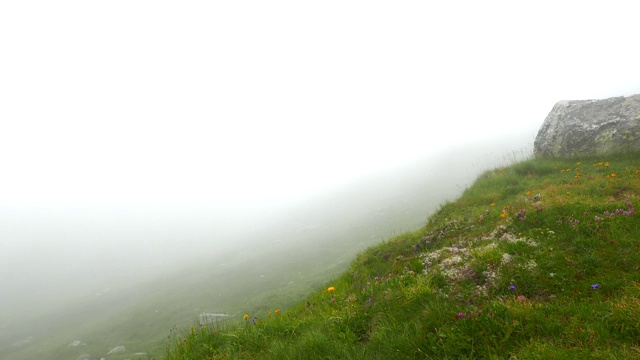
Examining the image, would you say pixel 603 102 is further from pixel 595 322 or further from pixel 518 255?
pixel 595 322

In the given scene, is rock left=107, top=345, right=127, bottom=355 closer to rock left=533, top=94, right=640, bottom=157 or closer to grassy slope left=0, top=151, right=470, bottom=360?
grassy slope left=0, top=151, right=470, bottom=360

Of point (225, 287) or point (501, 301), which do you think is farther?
point (225, 287)

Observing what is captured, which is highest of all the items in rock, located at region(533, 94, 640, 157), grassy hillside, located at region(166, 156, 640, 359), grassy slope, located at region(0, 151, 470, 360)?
rock, located at region(533, 94, 640, 157)

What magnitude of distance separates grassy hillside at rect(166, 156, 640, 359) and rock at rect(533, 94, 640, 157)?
5.01 m

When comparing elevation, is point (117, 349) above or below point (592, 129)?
below

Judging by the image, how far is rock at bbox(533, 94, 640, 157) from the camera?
13.6 metres

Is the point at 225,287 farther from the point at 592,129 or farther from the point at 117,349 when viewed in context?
the point at 592,129

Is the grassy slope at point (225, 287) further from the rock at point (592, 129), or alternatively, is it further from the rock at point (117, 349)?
the rock at point (592, 129)

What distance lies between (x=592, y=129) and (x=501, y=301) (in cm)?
1460

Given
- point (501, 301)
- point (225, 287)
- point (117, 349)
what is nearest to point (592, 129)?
point (501, 301)

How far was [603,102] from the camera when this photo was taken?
1639 cm

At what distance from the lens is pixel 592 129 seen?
1498cm

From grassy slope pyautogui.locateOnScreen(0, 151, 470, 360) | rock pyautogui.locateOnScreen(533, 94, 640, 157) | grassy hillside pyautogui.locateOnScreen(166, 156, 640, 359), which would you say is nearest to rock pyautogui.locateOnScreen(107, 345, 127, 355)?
grassy slope pyautogui.locateOnScreen(0, 151, 470, 360)

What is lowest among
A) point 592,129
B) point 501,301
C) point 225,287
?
point 225,287
